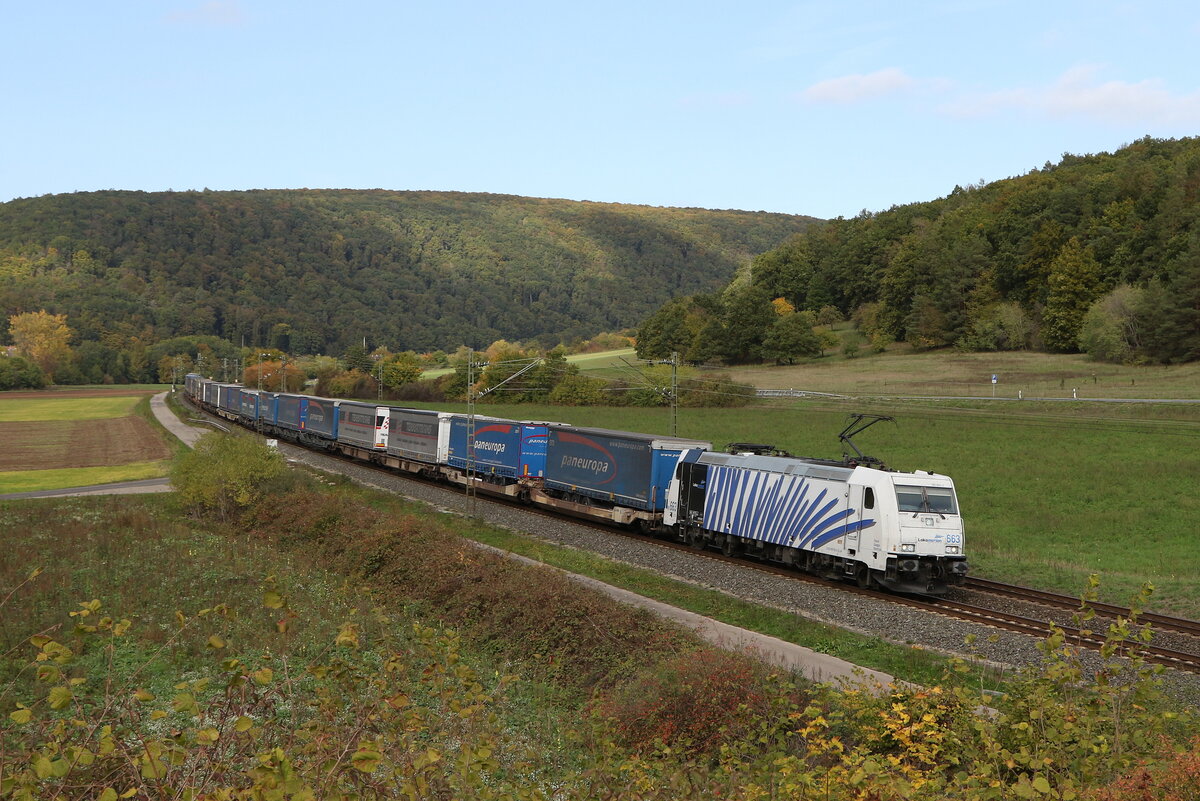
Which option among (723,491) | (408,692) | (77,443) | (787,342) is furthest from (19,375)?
(408,692)

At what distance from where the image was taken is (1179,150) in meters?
102

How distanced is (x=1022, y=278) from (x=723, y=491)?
66374 millimetres

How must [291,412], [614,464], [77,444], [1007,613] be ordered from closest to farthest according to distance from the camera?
1. [1007,613]
2. [614,464]
3. [77,444]
4. [291,412]

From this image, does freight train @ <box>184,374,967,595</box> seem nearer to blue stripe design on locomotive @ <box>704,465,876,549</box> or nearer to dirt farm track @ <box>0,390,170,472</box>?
blue stripe design on locomotive @ <box>704,465,876,549</box>

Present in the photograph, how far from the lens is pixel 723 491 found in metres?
29.8

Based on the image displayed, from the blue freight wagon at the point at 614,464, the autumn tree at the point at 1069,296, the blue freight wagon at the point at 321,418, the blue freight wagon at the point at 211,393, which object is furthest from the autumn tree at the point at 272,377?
the blue freight wagon at the point at 614,464

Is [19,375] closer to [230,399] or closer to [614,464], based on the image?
[230,399]

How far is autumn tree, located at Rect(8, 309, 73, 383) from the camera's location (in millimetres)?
164500

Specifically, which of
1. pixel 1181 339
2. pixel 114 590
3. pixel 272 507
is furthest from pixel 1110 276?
pixel 114 590

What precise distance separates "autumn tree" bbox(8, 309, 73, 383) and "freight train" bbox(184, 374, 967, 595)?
140m

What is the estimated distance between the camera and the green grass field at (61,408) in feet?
312

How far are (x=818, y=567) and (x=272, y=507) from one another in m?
21.3

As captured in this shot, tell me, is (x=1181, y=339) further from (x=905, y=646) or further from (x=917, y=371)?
(x=905, y=646)

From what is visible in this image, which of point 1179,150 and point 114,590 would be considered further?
point 1179,150
